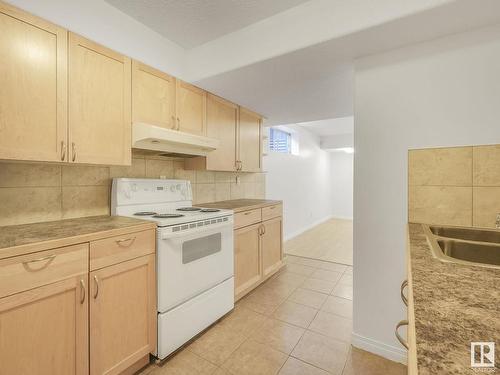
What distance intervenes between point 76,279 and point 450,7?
7.67 feet

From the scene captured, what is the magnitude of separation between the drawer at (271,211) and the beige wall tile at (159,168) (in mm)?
1106

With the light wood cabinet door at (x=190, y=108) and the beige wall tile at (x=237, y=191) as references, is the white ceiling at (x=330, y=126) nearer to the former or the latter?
the beige wall tile at (x=237, y=191)

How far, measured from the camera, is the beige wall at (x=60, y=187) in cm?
148

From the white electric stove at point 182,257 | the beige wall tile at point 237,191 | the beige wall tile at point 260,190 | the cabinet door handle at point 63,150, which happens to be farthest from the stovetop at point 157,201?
the beige wall tile at point 260,190

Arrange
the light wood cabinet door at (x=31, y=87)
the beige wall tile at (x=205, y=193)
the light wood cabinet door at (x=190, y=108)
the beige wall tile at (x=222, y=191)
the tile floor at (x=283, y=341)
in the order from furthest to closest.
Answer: the beige wall tile at (x=222, y=191)
the beige wall tile at (x=205, y=193)
the light wood cabinet door at (x=190, y=108)
the tile floor at (x=283, y=341)
the light wood cabinet door at (x=31, y=87)

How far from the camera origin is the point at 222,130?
8.65 ft

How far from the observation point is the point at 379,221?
5.60 ft

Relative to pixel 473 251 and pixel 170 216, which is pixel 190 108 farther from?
pixel 473 251

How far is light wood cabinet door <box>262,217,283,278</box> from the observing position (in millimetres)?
2857

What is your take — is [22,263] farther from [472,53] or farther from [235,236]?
[472,53]

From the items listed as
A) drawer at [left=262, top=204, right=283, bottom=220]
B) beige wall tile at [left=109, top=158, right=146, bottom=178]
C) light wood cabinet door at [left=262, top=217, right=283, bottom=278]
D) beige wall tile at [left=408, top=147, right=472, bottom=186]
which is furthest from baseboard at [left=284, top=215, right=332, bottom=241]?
beige wall tile at [left=408, top=147, right=472, bottom=186]

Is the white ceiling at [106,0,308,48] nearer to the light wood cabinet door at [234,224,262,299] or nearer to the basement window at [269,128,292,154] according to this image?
the light wood cabinet door at [234,224,262,299]

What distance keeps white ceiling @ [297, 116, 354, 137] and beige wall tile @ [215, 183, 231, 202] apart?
108 inches

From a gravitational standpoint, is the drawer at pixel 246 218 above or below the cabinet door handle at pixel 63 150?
below
